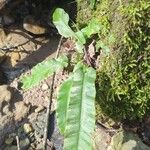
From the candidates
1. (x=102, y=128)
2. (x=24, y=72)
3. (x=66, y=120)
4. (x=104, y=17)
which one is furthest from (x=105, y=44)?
(x=24, y=72)

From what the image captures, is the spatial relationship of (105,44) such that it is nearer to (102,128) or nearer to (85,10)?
(85,10)

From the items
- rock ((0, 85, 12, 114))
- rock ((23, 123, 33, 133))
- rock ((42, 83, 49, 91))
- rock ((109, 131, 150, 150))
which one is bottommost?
rock ((109, 131, 150, 150))

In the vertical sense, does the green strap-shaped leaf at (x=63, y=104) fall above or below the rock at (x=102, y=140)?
above

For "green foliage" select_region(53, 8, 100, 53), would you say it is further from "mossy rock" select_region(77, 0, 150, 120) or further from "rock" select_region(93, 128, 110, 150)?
"rock" select_region(93, 128, 110, 150)

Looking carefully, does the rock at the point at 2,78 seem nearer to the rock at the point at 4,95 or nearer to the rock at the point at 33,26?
the rock at the point at 4,95

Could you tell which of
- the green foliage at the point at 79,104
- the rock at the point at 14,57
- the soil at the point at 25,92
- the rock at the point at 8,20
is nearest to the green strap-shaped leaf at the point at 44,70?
the green foliage at the point at 79,104

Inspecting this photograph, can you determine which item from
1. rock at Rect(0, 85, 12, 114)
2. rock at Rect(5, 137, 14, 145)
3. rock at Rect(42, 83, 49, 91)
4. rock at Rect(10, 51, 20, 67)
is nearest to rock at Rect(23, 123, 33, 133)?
rock at Rect(5, 137, 14, 145)

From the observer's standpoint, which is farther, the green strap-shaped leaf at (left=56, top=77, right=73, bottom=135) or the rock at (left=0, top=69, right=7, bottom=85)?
the rock at (left=0, top=69, right=7, bottom=85)
